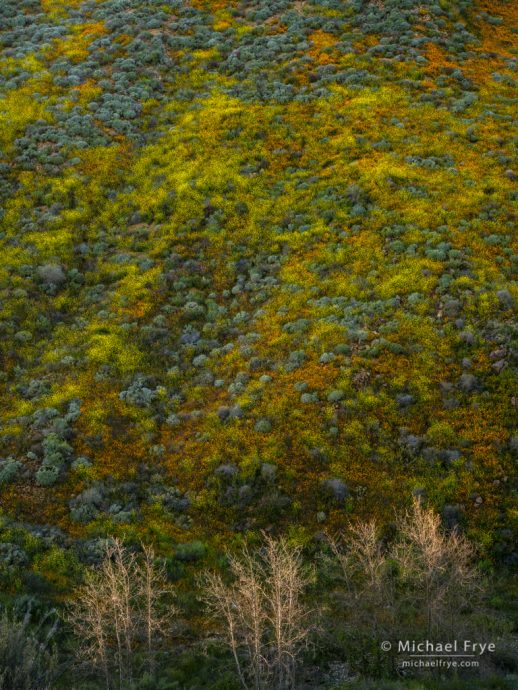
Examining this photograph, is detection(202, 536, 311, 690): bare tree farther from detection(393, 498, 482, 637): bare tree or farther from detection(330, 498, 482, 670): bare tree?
detection(393, 498, 482, 637): bare tree

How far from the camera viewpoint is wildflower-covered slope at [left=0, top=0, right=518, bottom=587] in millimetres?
17453

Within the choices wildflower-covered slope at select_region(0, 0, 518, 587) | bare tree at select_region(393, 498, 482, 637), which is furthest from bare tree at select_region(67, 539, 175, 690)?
bare tree at select_region(393, 498, 482, 637)

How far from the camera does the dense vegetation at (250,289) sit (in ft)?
55.3

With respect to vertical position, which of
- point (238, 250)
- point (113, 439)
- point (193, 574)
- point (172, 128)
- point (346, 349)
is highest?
point (172, 128)

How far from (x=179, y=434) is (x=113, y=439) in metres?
1.94

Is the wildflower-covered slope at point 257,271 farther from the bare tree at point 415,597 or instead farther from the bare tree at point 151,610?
the bare tree at point 415,597

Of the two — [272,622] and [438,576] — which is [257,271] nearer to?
[438,576]

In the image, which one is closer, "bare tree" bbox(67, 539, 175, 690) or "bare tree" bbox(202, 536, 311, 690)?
"bare tree" bbox(202, 536, 311, 690)

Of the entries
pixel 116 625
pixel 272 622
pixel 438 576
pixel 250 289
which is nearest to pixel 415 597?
pixel 438 576

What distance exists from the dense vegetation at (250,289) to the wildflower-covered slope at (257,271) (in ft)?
0.31

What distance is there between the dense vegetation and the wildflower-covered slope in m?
0.09

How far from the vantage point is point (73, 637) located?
13.1 m

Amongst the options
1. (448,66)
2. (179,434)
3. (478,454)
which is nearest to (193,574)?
(179,434)

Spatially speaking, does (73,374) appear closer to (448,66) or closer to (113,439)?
(113,439)
